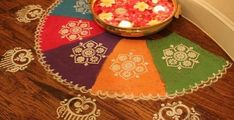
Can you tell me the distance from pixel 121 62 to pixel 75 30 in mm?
345

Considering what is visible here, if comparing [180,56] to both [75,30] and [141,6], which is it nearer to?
[141,6]

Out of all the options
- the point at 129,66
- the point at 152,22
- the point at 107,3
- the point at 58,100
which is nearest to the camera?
the point at 58,100

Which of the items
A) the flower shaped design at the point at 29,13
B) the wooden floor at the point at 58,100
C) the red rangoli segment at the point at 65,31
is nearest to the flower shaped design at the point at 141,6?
the red rangoli segment at the point at 65,31

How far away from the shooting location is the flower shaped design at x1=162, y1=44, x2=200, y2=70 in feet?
5.07

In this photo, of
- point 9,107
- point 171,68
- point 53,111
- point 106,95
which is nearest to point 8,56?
point 9,107

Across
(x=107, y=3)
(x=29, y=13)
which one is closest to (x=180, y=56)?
(x=107, y=3)

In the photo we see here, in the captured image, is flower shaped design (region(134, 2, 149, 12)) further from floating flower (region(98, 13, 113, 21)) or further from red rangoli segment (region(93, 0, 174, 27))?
floating flower (region(98, 13, 113, 21))

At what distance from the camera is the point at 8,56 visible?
163 cm

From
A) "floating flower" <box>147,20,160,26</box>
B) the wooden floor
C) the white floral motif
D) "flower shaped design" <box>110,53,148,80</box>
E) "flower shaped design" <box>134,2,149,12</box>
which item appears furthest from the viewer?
the white floral motif

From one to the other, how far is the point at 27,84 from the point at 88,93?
0.29m

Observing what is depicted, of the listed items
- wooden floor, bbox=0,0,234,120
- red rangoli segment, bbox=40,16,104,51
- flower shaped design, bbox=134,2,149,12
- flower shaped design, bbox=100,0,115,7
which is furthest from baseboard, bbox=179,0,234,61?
red rangoli segment, bbox=40,16,104,51

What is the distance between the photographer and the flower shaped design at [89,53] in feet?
5.20

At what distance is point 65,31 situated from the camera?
1742mm

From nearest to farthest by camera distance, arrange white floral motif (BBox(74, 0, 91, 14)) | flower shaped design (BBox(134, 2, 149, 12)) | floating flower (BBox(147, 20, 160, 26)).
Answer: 1. floating flower (BBox(147, 20, 160, 26))
2. flower shaped design (BBox(134, 2, 149, 12))
3. white floral motif (BBox(74, 0, 91, 14))
